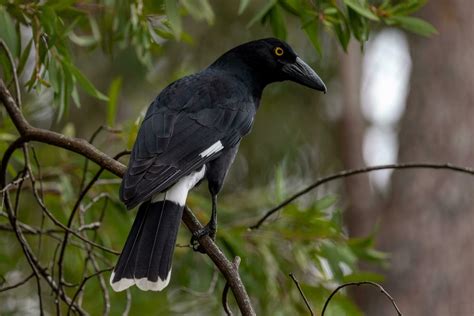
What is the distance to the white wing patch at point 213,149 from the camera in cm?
307

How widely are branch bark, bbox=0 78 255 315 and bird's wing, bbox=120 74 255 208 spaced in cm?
9

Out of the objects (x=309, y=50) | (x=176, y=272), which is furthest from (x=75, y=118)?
(x=176, y=272)

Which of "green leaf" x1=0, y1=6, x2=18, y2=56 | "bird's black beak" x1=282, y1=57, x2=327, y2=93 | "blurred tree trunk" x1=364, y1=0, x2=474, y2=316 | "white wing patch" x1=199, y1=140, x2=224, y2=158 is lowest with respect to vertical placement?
"blurred tree trunk" x1=364, y1=0, x2=474, y2=316

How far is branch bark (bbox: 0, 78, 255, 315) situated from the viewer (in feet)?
7.79

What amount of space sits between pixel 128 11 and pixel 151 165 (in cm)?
79

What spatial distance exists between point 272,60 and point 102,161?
1.29 m

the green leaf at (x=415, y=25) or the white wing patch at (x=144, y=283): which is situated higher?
the green leaf at (x=415, y=25)

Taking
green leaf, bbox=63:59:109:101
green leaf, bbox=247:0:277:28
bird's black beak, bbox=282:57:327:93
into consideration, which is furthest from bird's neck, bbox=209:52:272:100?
green leaf, bbox=63:59:109:101

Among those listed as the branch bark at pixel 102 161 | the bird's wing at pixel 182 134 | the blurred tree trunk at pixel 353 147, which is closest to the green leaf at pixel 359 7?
the bird's wing at pixel 182 134

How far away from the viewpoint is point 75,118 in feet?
24.0

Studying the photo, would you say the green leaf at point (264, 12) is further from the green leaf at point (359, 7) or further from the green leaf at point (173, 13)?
the green leaf at point (173, 13)

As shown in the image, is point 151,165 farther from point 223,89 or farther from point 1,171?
point 223,89

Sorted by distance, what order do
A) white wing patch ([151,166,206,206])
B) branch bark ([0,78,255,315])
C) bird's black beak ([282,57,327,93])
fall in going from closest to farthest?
branch bark ([0,78,255,315])
white wing patch ([151,166,206,206])
bird's black beak ([282,57,327,93])

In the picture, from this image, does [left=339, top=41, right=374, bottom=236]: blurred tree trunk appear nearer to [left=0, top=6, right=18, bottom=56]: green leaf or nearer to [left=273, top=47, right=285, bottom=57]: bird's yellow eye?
[left=273, top=47, right=285, bottom=57]: bird's yellow eye
